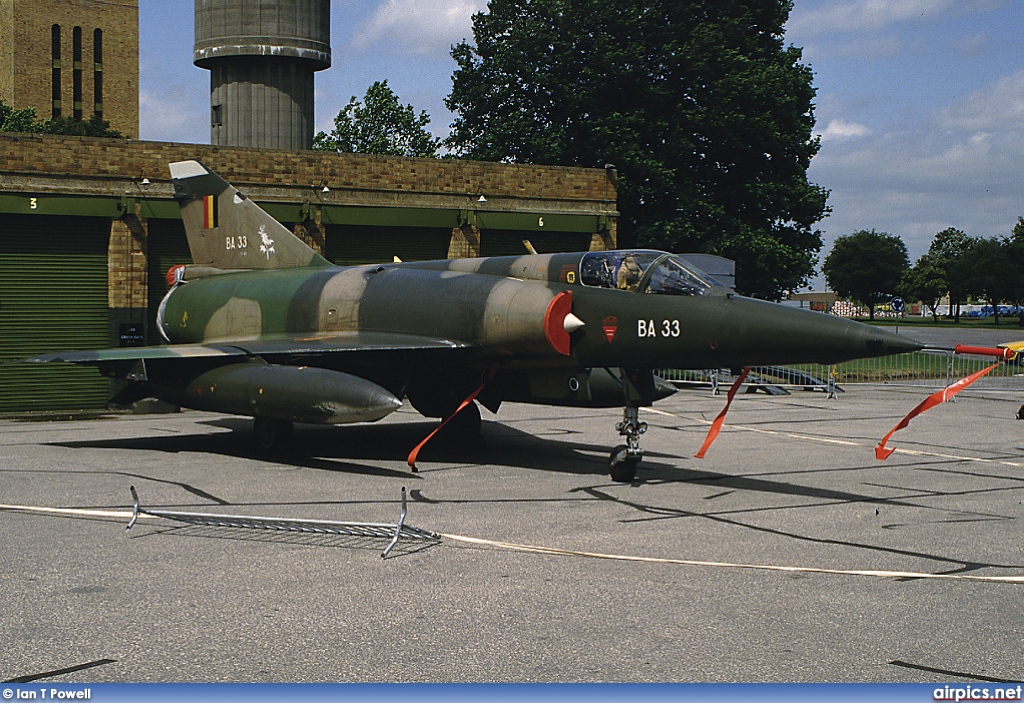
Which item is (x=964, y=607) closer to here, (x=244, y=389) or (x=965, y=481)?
(x=965, y=481)

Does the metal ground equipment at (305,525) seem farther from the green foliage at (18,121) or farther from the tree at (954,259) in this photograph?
the tree at (954,259)

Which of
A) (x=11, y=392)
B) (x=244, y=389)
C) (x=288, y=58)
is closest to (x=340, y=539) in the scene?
(x=244, y=389)

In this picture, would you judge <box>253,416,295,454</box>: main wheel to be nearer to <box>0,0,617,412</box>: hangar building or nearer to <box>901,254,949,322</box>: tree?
<box>0,0,617,412</box>: hangar building

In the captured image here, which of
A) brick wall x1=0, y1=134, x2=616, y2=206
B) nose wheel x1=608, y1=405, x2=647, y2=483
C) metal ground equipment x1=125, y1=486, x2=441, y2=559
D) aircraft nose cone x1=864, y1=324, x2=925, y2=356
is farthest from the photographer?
brick wall x1=0, y1=134, x2=616, y2=206

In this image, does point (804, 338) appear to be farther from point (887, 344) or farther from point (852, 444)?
point (852, 444)

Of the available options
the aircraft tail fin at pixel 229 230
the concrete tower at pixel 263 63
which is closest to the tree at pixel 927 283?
the concrete tower at pixel 263 63

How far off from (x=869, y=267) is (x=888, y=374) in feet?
336

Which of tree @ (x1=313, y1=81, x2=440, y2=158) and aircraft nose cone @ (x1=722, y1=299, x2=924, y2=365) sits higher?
tree @ (x1=313, y1=81, x2=440, y2=158)

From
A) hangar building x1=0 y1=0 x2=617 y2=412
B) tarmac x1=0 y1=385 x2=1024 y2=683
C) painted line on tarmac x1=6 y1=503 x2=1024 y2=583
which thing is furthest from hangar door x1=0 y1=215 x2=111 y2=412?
painted line on tarmac x1=6 y1=503 x2=1024 y2=583

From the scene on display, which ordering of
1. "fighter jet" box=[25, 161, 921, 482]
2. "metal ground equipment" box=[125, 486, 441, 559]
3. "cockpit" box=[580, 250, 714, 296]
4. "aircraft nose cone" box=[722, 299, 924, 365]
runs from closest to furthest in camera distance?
"metal ground equipment" box=[125, 486, 441, 559] → "aircraft nose cone" box=[722, 299, 924, 365] → "fighter jet" box=[25, 161, 921, 482] → "cockpit" box=[580, 250, 714, 296]

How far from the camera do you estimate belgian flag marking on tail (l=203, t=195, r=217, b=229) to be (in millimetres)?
19281

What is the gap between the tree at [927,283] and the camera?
131375 millimetres

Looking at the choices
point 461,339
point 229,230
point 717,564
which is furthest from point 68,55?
point 717,564

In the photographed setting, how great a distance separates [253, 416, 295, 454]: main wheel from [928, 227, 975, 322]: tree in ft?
392
